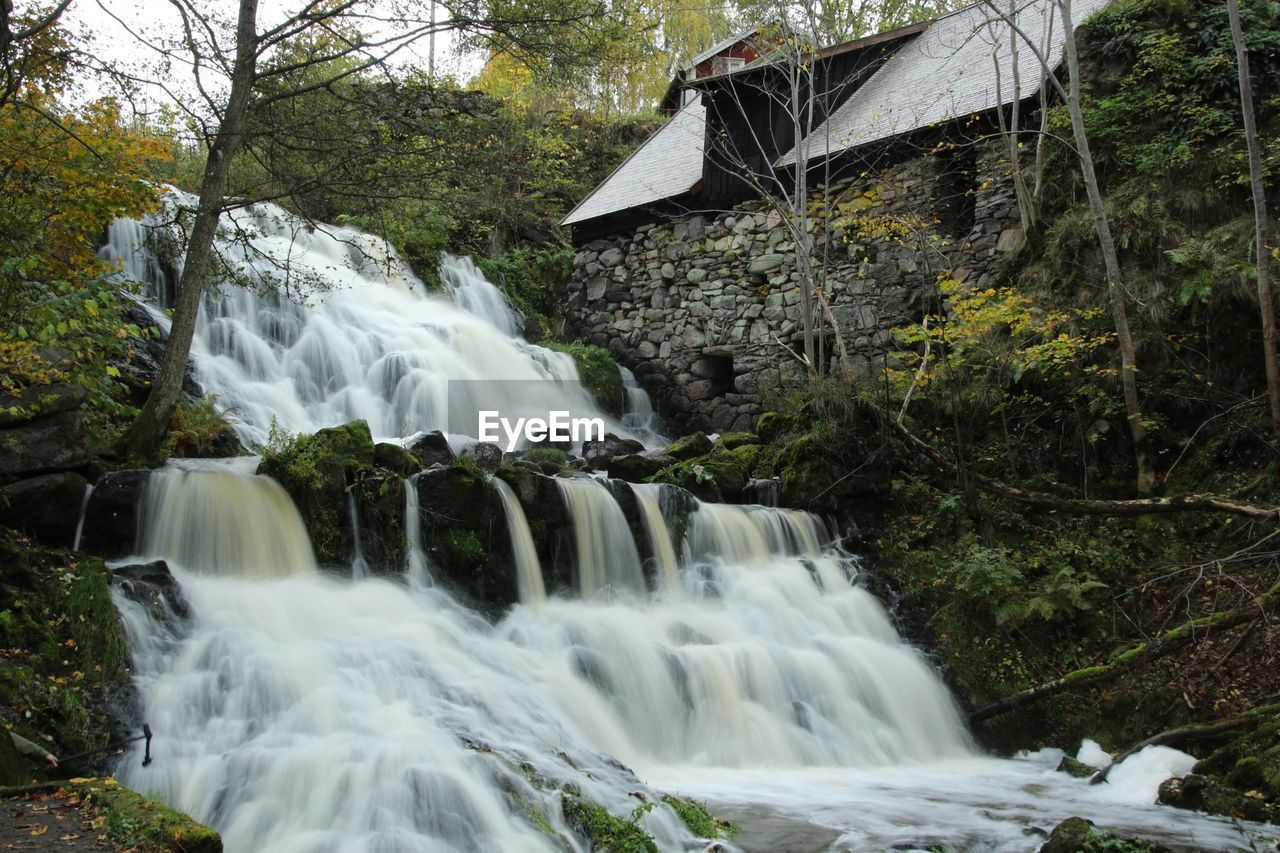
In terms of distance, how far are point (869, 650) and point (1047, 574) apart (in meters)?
2.16

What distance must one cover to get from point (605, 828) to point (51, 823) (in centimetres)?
254

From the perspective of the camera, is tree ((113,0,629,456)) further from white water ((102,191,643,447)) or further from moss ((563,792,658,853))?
moss ((563,792,658,853))

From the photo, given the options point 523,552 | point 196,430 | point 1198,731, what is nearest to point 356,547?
point 523,552

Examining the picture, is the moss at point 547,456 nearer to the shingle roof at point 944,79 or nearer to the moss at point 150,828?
the shingle roof at point 944,79

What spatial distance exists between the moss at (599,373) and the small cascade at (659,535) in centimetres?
579

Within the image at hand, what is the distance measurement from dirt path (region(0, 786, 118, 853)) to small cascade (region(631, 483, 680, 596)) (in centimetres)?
600

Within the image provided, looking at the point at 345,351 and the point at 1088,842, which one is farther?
the point at 345,351

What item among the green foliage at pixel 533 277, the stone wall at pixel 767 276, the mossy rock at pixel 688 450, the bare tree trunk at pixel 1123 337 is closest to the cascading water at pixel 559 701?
the mossy rock at pixel 688 450

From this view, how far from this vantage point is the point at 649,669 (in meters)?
7.52

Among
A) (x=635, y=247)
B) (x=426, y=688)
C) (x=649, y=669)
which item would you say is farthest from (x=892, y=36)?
(x=426, y=688)

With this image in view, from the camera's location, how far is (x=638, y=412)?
1591 cm

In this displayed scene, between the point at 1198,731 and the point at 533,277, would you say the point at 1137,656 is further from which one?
the point at 533,277

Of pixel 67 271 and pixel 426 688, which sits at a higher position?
pixel 67 271

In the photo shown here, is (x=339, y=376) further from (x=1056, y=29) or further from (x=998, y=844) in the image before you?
(x=1056, y=29)
